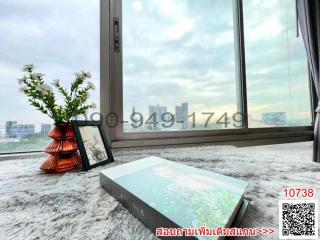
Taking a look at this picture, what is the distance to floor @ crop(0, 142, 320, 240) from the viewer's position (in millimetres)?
275

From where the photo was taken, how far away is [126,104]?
3.68ft

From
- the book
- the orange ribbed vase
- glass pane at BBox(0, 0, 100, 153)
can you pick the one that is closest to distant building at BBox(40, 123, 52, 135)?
glass pane at BBox(0, 0, 100, 153)

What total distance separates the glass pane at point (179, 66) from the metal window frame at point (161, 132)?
0.05 metres

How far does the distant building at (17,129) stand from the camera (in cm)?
90

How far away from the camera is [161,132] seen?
3.80ft

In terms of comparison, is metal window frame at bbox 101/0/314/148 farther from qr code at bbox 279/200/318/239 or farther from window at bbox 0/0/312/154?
qr code at bbox 279/200/318/239

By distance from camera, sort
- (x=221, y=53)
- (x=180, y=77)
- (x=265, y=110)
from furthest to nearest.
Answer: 1. (x=265, y=110)
2. (x=221, y=53)
3. (x=180, y=77)

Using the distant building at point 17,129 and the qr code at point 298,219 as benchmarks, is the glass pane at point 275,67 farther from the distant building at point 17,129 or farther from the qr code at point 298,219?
the distant building at point 17,129

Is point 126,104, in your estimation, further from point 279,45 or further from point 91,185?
point 279,45

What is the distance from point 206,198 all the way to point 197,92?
43.3 inches

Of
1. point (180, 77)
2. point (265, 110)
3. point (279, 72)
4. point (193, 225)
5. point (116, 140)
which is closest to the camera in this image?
point (193, 225)

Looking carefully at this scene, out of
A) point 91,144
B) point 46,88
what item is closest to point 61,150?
point 91,144

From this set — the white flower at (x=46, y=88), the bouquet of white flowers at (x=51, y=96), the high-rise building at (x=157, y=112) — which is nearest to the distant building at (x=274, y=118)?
the high-rise building at (x=157, y=112)

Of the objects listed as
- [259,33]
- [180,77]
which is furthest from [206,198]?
[259,33]
